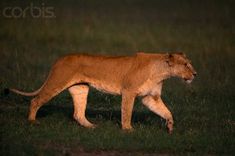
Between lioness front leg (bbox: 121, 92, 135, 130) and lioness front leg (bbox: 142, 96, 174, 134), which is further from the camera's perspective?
lioness front leg (bbox: 142, 96, 174, 134)

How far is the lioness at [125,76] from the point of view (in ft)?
36.3

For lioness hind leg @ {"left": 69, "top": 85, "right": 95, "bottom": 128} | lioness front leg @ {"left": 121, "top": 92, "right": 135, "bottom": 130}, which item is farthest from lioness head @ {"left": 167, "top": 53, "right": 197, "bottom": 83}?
lioness hind leg @ {"left": 69, "top": 85, "right": 95, "bottom": 128}

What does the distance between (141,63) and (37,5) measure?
16344mm

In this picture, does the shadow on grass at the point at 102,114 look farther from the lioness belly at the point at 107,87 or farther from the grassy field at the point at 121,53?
the lioness belly at the point at 107,87

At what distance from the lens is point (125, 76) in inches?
440

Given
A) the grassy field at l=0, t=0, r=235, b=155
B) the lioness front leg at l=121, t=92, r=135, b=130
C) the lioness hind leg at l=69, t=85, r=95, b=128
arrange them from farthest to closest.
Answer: the lioness hind leg at l=69, t=85, r=95, b=128, the lioness front leg at l=121, t=92, r=135, b=130, the grassy field at l=0, t=0, r=235, b=155

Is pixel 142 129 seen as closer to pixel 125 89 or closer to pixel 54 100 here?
pixel 125 89

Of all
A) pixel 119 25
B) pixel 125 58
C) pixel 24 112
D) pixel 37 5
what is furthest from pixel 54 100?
pixel 37 5

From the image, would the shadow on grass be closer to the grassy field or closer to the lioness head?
the grassy field

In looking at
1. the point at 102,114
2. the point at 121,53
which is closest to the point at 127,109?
the point at 102,114

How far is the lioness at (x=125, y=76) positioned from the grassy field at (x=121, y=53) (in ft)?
0.87

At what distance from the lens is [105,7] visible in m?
28.8

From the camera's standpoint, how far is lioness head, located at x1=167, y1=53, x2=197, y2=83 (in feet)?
36.5

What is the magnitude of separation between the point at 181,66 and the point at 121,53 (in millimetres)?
9354
